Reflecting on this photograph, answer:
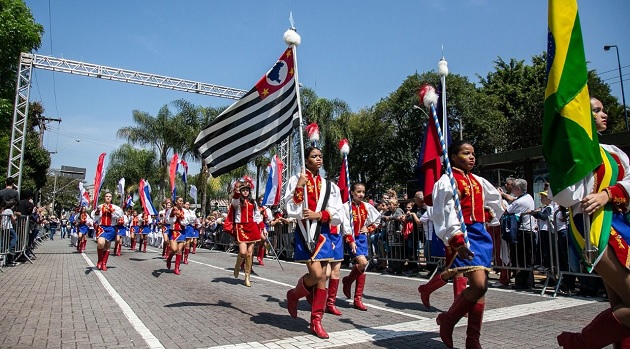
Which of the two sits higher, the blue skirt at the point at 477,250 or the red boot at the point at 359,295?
the blue skirt at the point at 477,250

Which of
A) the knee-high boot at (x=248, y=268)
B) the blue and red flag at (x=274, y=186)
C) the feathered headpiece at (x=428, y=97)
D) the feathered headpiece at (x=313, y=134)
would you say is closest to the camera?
the feathered headpiece at (x=428, y=97)

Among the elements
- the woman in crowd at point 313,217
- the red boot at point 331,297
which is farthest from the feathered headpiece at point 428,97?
the red boot at point 331,297

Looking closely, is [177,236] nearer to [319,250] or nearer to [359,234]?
[359,234]

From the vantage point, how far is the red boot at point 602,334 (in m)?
3.15

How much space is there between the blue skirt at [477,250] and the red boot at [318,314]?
1528mm

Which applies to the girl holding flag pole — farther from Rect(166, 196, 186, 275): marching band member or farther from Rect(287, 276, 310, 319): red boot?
Rect(166, 196, 186, 275): marching band member

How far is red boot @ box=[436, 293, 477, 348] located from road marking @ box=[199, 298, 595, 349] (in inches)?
22.6

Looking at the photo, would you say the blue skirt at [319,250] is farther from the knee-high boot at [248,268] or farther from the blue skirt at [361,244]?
the knee-high boot at [248,268]

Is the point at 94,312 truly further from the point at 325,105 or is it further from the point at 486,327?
the point at 325,105

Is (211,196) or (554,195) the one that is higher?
(211,196)

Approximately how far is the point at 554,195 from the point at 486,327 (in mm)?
2801

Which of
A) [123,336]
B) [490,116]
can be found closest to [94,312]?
[123,336]

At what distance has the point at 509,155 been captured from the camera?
21391 mm

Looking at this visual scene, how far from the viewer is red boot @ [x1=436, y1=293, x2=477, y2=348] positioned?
13.9ft
